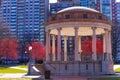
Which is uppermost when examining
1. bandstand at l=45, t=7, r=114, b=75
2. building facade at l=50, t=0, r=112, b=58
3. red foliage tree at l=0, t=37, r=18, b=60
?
building facade at l=50, t=0, r=112, b=58

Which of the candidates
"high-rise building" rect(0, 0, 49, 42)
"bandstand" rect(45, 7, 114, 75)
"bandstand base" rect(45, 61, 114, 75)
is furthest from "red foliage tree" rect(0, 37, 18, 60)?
"high-rise building" rect(0, 0, 49, 42)

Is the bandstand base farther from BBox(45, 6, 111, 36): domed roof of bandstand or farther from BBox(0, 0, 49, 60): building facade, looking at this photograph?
BBox(0, 0, 49, 60): building facade

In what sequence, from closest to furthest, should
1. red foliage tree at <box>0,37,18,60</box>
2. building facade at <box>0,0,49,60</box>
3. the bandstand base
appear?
the bandstand base < red foliage tree at <box>0,37,18,60</box> < building facade at <box>0,0,49,60</box>

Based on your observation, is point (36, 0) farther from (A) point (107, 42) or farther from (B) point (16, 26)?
(A) point (107, 42)

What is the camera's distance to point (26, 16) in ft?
548

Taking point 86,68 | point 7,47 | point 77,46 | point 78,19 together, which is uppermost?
point 78,19

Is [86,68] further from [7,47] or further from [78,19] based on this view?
[7,47]

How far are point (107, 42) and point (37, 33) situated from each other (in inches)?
4607

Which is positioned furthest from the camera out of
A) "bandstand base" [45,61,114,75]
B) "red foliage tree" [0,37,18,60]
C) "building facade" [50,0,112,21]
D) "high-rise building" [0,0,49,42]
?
"high-rise building" [0,0,49,42]

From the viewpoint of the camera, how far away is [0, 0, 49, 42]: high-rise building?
163000mm

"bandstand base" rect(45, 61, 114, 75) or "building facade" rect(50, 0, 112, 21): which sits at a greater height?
"building facade" rect(50, 0, 112, 21)

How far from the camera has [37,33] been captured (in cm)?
16225

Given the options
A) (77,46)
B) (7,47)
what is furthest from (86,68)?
(7,47)

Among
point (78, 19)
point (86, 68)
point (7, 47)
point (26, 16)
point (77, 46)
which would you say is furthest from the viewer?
point (26, 16)
